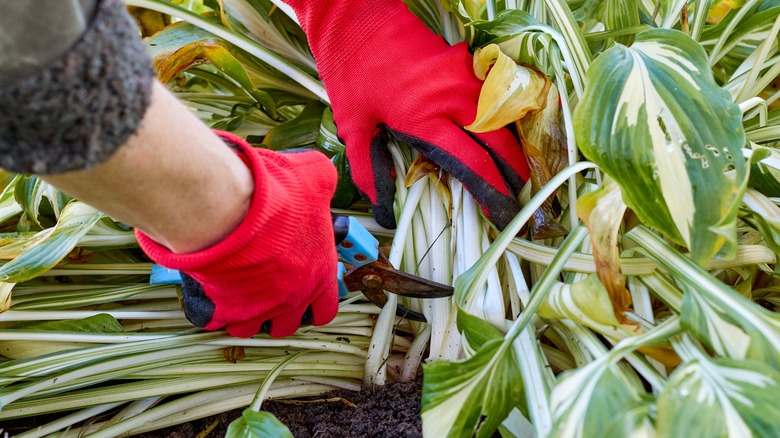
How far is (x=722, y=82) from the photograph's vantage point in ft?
3.57

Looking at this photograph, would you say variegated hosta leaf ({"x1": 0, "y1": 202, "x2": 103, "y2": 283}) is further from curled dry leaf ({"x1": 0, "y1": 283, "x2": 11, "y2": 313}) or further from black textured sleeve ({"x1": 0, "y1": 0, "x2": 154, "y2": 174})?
black textured sleeve ({"x1": 0, "y1": 0, "x2": 154, "y2": 174})

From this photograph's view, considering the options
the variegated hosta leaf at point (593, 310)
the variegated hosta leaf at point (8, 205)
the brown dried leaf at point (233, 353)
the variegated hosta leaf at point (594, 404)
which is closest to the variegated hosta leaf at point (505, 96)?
the variegated hosta leaf at point (593, 310)

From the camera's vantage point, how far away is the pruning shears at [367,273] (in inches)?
29.7

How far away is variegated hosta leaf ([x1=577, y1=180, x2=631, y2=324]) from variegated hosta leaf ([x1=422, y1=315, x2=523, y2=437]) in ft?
0.37

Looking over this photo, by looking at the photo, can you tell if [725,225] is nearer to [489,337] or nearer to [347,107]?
[489,337]

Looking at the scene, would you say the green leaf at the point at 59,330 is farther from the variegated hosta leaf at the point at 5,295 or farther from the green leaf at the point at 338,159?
the green leaf at the point at 338,159

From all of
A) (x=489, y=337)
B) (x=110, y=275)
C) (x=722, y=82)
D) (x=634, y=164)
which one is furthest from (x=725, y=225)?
(x=110, y=275)

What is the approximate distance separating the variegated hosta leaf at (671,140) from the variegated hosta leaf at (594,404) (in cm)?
13

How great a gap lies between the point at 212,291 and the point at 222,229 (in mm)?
170

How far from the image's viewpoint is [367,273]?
787 mm

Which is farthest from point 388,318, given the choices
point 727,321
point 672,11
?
point 672,11

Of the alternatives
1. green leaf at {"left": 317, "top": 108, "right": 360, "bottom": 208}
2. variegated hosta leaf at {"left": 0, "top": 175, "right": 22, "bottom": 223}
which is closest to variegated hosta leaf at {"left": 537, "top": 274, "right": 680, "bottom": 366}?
green leaf at {"left": 317, "top": 108, "right": 360, "bottom": 208}

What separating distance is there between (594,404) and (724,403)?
0.09m

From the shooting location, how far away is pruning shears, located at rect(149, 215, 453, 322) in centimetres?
75
